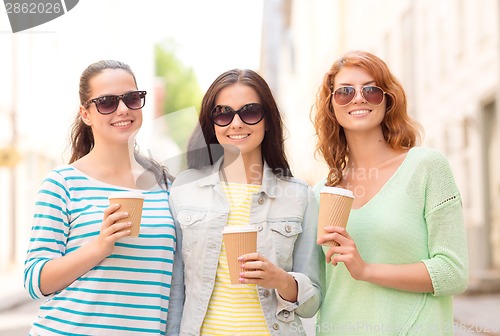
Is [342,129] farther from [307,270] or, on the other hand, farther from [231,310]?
[231,310]

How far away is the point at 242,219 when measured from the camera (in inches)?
126

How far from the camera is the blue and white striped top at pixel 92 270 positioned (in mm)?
2934

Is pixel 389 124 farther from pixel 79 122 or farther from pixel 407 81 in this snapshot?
pixel 407 81

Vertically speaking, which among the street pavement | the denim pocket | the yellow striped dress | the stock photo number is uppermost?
the stock photo number

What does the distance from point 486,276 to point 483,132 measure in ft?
9.35

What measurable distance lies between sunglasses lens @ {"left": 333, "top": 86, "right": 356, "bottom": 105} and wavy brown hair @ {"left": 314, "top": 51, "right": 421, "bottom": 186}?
0.37ft

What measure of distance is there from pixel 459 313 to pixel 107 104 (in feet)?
24.4

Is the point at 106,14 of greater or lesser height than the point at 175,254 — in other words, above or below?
above

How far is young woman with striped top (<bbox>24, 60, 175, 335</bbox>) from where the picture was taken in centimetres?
289

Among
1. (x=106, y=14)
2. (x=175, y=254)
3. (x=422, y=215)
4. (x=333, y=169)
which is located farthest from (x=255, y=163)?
(x=106, y=14)

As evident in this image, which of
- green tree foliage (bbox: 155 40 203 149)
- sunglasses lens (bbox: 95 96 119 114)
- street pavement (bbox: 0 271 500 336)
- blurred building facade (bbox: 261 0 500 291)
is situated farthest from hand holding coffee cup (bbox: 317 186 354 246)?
green tree foliage (bbox: 155 40 203 149)

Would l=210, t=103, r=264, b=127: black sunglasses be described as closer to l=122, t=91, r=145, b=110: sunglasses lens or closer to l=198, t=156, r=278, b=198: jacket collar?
l=198, t=156, r=278, b=198: jacket collar

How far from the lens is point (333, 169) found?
10.9 ft

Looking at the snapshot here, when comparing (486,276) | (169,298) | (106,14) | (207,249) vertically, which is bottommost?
(486,276)
